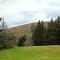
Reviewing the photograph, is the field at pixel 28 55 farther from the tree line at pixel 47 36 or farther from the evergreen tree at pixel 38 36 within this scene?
the evergreen tree at pixel 38 36

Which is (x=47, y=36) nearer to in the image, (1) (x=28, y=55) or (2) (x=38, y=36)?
(2) (x=38, y=36)

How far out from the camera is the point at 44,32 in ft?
167

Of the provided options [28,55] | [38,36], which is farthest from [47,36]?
[28,55]

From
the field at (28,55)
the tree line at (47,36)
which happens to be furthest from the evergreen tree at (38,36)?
the field at (28,55)

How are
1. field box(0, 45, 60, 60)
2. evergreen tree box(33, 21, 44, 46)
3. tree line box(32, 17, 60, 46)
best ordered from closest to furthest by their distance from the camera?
field box(0, 45, 60, 60), tree line box(32, 17, 60, 46), evergreen tree box(33, 21, 44, 46)

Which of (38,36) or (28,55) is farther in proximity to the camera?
(38,36)

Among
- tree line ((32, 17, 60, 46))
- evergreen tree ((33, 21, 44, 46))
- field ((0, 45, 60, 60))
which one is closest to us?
field ((0, 45, 60, 60))

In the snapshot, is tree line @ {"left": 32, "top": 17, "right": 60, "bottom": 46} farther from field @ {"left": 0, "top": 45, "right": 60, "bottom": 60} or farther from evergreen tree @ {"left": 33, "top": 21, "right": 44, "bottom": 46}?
field @ {"left": 0, "top": 45, "right": 60, "bottom": 60}

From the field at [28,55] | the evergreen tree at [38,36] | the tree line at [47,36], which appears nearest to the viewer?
the field at [28,55]

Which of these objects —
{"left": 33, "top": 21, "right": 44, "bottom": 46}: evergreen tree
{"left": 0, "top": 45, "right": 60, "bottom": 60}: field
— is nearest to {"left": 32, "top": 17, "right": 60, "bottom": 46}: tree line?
{"left": 33, "top": 21, "right": 44, "bottom": 46}: evergreen tree

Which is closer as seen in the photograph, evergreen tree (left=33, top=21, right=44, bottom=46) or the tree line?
the tree line

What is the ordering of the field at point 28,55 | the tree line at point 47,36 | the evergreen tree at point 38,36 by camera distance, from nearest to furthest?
the field at point 28,55 < the tree line at point 47,36 < the evergreen tree at point 38,36

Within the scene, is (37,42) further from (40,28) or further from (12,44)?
(12,44)

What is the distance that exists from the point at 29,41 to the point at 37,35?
480 centimetres
